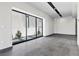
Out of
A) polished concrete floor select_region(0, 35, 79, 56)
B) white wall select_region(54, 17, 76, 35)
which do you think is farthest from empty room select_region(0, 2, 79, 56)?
white wall select_region(54, 17, 76, 35)

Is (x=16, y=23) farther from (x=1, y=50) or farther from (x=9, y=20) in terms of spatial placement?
(x=1, y=50)

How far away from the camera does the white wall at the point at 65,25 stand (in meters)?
12.7

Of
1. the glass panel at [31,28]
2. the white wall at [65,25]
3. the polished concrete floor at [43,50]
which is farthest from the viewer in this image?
the white wall at [65,25]

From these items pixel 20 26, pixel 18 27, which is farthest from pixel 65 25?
pixel 18 27

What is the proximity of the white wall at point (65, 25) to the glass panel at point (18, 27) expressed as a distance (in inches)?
321

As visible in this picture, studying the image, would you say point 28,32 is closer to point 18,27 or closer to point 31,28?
point 31,28

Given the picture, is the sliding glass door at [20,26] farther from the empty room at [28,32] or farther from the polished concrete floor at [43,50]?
the polished concrete floor at [43,50]

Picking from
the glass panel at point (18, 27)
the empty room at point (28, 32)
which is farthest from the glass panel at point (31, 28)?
the glass panel at point (18, 27)

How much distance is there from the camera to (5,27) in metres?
4.42

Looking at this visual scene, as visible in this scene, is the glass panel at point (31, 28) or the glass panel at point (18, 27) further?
the glass panel at point (31, 28)

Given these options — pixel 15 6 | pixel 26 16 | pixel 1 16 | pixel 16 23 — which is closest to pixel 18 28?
pixel 16 23

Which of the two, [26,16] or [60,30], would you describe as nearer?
[26,16]

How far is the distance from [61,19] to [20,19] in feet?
28.4

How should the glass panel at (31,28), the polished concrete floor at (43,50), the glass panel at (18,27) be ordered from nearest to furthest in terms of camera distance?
the polished concrete floor at (43,50) → the glass panel at (18,27) → the glass panel at (31,28)
